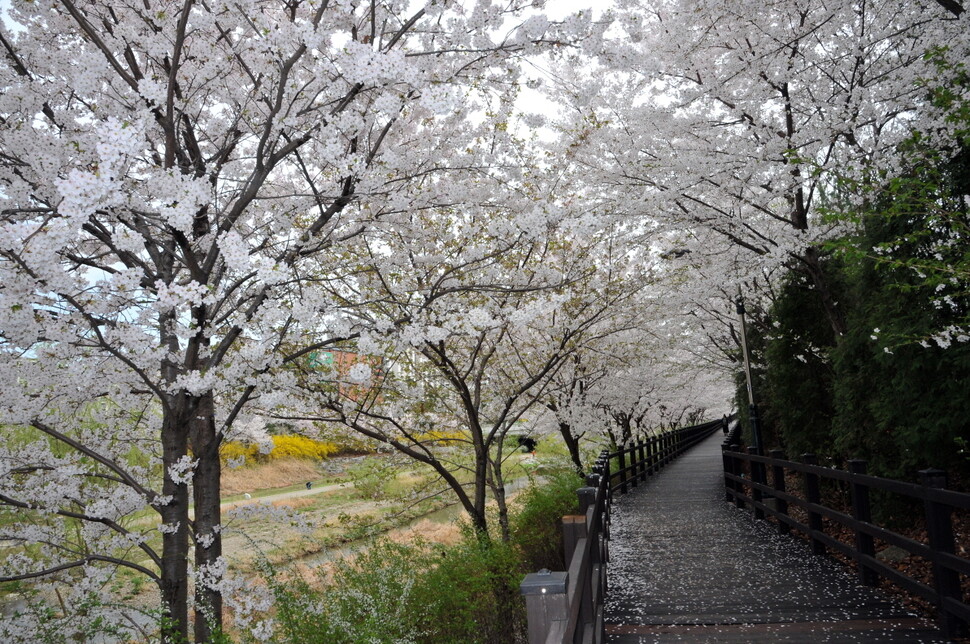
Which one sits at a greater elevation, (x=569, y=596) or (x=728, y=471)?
(x=569, y=596)

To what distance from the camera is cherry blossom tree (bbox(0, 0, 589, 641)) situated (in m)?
3.88

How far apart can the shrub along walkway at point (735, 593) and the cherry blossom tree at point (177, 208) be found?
3219 mm

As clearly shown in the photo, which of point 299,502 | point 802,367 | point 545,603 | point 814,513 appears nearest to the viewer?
point 545,603

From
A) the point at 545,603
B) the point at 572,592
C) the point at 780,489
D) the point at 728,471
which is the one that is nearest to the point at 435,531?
the point at 728,471

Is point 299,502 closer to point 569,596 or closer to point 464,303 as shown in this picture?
point 464,303

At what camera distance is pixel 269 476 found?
2759cm

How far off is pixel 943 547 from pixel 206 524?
541 cm

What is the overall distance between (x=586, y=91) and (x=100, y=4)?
4.26 meters

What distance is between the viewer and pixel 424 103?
3.91 m

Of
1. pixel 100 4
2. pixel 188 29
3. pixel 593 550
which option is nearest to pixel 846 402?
pixel 593 550

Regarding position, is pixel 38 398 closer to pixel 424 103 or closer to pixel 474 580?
pixel 424 103

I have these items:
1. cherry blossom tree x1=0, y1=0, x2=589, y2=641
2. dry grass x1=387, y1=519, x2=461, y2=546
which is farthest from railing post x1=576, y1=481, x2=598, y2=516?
dry grass x1=387, y1=519, x2=461, y2=546

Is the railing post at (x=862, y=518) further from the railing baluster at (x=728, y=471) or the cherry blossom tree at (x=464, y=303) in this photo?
the railing baluster at (x=728, y=471)

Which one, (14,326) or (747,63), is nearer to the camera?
(14,326)
